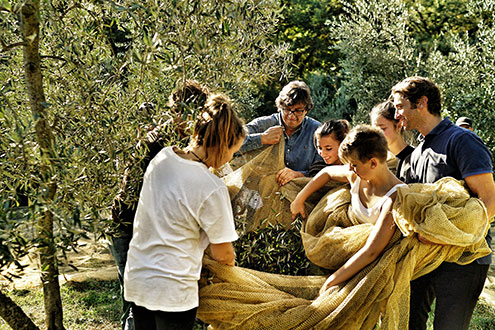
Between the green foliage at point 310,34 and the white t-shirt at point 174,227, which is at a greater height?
the green foliage at point 310,34

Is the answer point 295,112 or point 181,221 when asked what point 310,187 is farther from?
point 181,221

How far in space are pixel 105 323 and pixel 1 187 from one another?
137 inches

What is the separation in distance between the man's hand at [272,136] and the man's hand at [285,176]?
270 millimetres

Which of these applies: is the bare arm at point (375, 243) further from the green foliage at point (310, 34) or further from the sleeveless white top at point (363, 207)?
the green foliage at point (310, 34)

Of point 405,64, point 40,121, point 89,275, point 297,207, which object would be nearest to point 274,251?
point 297,207

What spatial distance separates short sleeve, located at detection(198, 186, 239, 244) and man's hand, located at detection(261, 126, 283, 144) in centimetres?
166

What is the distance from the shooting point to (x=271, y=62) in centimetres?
437

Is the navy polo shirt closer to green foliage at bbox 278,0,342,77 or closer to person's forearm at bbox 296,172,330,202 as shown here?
person's forearm at bbox 296,172,330,202

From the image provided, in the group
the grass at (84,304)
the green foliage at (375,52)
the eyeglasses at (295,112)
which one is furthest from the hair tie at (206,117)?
the green foliage at (375,52)

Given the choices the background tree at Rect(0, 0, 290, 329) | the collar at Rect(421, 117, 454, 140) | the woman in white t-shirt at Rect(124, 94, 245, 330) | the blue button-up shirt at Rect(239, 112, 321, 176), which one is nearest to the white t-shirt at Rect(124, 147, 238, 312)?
the woman in white t-shirt at Rect(124, 94, 245, 330)

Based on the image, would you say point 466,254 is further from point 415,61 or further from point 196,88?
point 415,61

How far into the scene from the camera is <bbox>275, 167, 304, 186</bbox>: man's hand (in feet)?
13.8

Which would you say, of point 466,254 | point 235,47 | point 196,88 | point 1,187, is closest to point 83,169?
point 1,187

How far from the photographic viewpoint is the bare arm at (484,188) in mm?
3287
